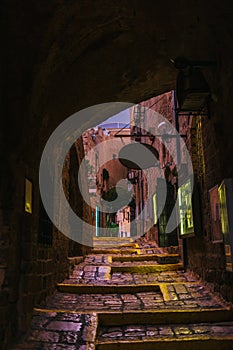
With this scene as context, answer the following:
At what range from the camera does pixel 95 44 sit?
479cm

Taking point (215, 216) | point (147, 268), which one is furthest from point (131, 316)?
point (147, 268)

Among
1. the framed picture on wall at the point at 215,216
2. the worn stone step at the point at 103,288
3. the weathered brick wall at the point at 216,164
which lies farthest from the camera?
the worn stone step at the point at 103,288

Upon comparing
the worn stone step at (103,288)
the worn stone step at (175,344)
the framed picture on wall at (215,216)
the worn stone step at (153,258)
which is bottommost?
the worn stone step at (175,344)

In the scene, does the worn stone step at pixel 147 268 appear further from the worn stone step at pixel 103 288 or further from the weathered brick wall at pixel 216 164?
the worn stone step at pixel 103 288

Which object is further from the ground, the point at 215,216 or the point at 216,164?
the point at 216,164

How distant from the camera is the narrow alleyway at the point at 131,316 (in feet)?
12.7

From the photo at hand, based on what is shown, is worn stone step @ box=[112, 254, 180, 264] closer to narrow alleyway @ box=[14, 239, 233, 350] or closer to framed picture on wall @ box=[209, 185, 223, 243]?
narrow alleyway @ box=[14, 239, 233, 350]

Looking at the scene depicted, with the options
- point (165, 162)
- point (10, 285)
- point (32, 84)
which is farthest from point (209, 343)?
point (165, 162)

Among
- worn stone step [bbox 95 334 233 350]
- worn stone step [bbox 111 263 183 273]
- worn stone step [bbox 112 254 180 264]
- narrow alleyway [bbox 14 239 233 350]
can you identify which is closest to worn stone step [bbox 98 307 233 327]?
narrow alleyway [bbox 14 239 233 350]

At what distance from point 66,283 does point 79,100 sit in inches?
123

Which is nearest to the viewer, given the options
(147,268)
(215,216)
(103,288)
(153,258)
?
(215,216)

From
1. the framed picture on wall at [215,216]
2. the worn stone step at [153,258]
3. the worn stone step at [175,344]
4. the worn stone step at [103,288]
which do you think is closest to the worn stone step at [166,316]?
the worn stone step at [175,344]

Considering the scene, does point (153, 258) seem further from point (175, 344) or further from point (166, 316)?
point (175, 344)

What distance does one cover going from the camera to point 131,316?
15.1 feet
